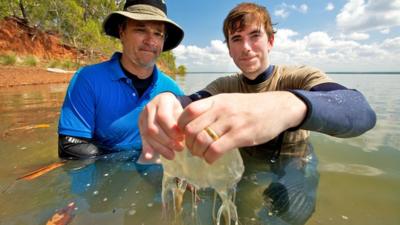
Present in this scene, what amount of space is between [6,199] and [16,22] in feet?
82.5

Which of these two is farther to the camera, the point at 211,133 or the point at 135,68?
the point at 135,68

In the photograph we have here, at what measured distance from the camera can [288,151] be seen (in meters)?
2.85

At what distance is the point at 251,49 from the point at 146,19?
1.20 m

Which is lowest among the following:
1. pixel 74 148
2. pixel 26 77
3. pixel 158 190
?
pixel 26 77

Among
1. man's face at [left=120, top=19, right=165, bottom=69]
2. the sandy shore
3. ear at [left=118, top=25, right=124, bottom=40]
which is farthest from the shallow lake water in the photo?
the sandy shore

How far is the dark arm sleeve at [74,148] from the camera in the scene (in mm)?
2842

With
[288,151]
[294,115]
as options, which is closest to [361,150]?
[288,151]

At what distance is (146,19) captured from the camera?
293 cm

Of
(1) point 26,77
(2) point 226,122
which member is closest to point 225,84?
(2) point 226,122

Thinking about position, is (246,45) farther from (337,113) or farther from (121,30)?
(121,30)

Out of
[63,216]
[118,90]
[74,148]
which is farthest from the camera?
[118,90]

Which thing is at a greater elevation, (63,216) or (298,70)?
(298,70)

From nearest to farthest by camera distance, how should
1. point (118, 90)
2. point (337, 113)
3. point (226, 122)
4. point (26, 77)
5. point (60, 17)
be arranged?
1. point (226, 122)
2. point (337, 113)
3. point (118, 90)
4. point (26, 77)
5. point (60, 17)

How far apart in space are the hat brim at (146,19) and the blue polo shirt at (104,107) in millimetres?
461
